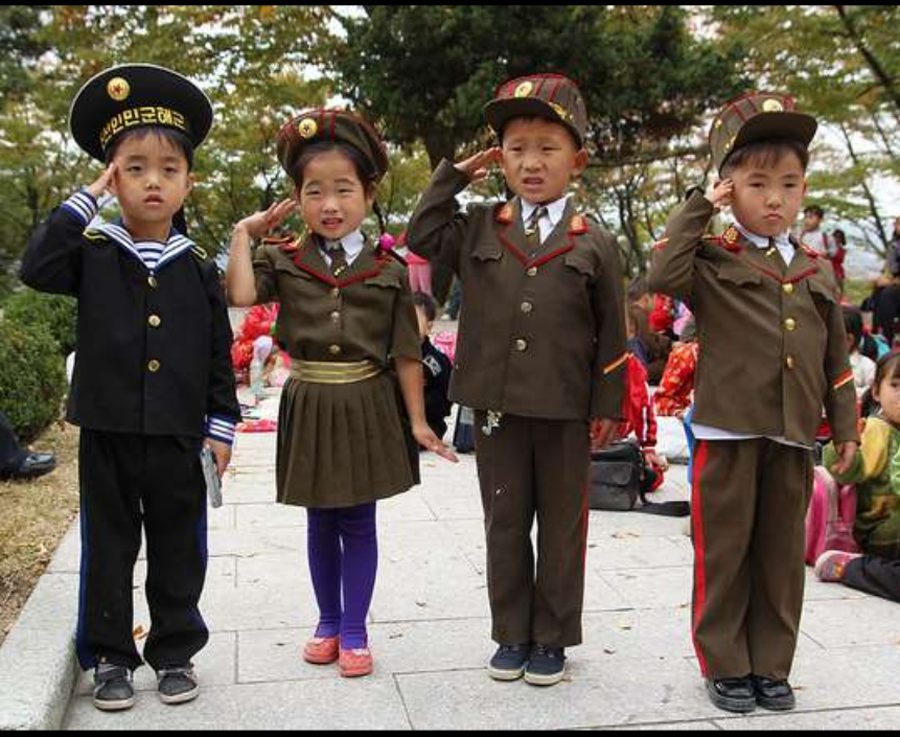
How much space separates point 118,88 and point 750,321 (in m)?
1.98

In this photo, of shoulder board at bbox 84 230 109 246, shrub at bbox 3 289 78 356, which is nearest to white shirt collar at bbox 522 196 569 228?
shoulder board at bbox 84 230 109 246

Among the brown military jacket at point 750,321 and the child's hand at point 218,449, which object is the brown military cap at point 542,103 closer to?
the brown military jacket at point 750,321

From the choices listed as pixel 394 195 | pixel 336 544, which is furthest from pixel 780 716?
pixel 394 195

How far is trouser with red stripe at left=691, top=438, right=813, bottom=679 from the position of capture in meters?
3.08

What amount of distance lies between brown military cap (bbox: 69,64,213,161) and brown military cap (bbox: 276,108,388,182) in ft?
1.05

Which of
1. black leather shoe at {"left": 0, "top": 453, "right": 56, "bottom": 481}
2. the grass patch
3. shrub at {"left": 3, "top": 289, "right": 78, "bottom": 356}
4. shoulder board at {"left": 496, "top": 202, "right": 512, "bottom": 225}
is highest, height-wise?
shoulder board at {"left": 496, "top": 202, "right": 512, "bottom": 225}

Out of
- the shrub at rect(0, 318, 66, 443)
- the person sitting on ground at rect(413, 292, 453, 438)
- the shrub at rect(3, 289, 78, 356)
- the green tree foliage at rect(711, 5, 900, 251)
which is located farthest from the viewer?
the green tree foliage at rect(711, 5, 900, 251)

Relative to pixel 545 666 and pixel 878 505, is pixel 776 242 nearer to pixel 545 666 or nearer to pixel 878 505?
pixel 545 666

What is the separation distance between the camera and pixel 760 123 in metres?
2.99

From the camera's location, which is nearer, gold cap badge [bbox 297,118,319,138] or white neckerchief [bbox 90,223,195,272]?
white neckerchief [bbox 90,223,195,272]

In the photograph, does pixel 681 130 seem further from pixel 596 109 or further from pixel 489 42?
pixel 489 42

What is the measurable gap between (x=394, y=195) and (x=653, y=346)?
14.4 meters

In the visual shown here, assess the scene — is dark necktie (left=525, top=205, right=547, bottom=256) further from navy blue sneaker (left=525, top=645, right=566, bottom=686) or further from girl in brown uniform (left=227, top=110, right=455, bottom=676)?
navy blue sneaker (left=525, top=645, right=566, bottom=686)

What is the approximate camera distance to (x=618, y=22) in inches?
600
